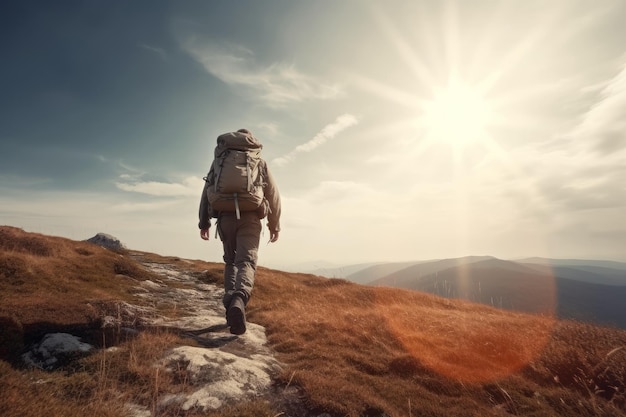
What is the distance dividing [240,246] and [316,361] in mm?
2816

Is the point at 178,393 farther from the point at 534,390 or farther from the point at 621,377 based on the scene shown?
the point at 621,377

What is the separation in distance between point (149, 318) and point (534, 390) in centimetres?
783

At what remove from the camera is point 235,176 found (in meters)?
6.95

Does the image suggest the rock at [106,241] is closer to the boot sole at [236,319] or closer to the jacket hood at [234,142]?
the jacket hood at [234,142]

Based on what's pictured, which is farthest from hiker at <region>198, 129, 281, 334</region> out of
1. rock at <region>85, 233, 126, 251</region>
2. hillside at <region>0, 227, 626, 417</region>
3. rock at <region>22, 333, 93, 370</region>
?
rock at <region>85, 233, 126, 251</region>

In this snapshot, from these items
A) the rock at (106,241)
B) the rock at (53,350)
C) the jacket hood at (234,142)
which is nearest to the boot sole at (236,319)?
the rock at (53,350)

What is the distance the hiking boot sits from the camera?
6.42 m

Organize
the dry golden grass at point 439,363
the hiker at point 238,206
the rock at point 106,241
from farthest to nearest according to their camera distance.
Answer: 1. the rock at point 106,241
2. the hiker at point 238,206
3. the dry golden grass at point 439,363

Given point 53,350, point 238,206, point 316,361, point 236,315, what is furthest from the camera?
point 238,206

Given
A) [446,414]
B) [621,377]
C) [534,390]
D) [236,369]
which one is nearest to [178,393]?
[236,369]

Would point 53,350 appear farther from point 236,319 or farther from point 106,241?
point 106,241

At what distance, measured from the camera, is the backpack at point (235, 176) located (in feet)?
22.9

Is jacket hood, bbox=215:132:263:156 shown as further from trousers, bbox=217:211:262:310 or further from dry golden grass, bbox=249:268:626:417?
dry golden grass, bbox=249:268:626:417

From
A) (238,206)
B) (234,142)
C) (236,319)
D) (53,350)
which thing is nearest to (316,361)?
(236,319)
